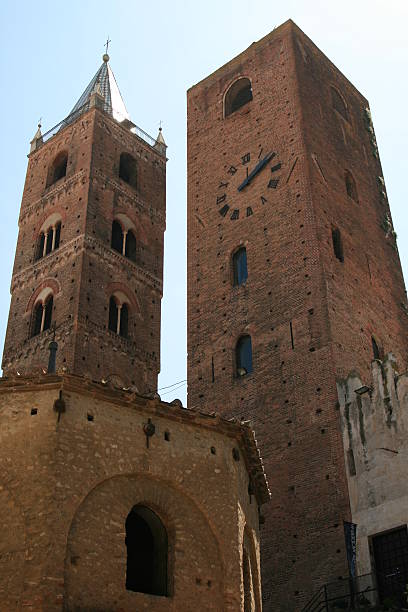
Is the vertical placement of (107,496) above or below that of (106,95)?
below

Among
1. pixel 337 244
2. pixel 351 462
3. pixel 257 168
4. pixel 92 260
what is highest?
pixel 92 260

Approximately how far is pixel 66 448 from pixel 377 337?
41.2 ft

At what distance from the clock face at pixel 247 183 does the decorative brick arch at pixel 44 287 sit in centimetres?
669

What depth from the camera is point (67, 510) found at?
39.2ft

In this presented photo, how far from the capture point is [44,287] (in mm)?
30078

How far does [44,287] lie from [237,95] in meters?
9.10

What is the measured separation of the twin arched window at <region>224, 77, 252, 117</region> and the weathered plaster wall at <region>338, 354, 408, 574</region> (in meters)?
12.0

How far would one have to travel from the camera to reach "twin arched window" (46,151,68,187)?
34031 mm

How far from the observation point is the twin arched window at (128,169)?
113 ft

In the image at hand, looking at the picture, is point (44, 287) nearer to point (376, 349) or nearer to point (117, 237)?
point (117, 237)

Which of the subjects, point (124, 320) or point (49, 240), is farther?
point (49, 240)

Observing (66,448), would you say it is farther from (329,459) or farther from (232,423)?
(329,459)

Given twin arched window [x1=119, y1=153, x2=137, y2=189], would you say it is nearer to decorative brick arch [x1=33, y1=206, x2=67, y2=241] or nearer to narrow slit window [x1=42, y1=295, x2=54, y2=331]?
decorative brick arch [x1=33, y1=206, x2=67, y2=241]

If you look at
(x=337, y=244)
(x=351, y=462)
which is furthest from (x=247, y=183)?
(x=351, y=462)
